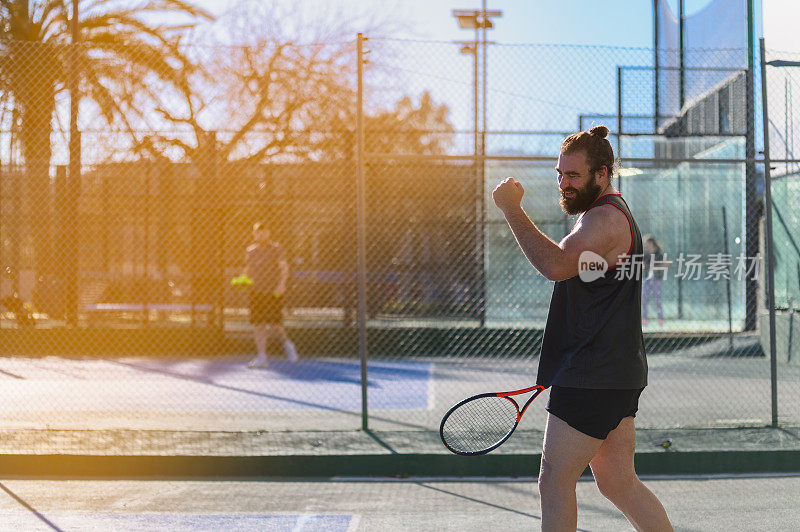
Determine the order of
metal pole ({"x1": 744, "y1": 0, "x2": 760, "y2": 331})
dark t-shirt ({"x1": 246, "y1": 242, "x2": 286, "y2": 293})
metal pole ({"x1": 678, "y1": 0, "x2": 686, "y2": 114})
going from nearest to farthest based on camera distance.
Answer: dark t-shirt ({"x1": 246, "y1": 242, "x2": 286, "y2": 293})
metal pole ({"x1": 744, "y1": 0, "x2": 760, "y2": 331})
metal pole ({"x1": 678, "y1": 0, "x2": 686, "y2": 114})

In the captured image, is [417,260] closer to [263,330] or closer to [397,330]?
[397,330]

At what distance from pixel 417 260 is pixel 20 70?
20.5 ft

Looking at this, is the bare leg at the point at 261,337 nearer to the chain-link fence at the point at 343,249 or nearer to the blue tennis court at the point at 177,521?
the chain-link fence at the point at 343,249

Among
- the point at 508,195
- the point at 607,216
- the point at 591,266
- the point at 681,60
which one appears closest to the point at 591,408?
the point at 591,266

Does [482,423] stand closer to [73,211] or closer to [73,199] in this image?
[73,199]

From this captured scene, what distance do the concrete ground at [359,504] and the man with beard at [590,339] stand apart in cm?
161

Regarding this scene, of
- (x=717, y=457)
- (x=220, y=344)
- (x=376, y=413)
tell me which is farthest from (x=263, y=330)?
(x=717, y=457)

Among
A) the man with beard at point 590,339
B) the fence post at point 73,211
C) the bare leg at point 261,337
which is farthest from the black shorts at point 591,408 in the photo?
the bare leg at point 261,337

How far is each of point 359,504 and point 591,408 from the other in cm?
253

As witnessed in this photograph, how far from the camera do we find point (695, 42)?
17422mm

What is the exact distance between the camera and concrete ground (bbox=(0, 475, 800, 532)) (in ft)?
16.4

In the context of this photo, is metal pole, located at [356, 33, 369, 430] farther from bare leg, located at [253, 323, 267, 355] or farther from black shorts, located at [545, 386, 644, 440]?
bare leg, located at [253, 323, 267, 355]

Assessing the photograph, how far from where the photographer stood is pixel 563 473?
3311mm

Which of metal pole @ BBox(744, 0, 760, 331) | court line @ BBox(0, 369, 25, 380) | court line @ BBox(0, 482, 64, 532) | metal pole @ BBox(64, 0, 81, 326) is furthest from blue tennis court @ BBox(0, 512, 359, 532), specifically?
metal pole @ BBox(744, 0, 760, 331)
